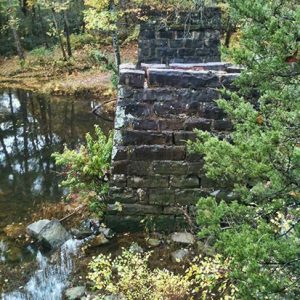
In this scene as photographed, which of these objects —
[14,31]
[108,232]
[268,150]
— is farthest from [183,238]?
[14,31]

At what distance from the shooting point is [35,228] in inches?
265

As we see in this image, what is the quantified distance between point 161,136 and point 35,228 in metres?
2.62

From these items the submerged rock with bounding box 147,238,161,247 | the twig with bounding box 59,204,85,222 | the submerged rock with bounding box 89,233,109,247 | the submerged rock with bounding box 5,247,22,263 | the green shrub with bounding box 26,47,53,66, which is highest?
the submerged rock with bounding box 147,238,161,247

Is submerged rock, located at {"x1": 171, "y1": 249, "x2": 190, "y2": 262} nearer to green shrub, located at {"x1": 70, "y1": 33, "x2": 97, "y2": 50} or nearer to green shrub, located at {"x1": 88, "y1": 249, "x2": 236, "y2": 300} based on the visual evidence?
green shrub, located at {"x1": 88, "y1": 249, "x2": 236, "y2": 300}

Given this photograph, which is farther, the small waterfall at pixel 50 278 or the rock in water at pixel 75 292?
the small waterfall at pixel 50 278

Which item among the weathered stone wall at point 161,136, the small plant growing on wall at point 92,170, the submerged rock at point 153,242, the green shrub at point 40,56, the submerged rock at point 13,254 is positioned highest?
the weathered stone wall at point 161,136

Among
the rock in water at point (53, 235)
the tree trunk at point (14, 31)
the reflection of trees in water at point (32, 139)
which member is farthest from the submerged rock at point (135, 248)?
the tree trunk at point (14, 31)

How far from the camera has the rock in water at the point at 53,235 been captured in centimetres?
630

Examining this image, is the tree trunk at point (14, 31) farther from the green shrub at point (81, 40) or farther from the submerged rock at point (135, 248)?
the submerged rock at point (135, 248)

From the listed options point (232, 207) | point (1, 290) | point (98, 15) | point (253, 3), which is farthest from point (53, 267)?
point (98, 15)

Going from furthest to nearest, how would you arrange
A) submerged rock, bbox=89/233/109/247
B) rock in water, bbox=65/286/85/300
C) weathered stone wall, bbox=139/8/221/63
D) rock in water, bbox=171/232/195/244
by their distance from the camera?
weathered stone wall, bbox=139/8/221/63 < submerged rock, bbox=89/233/109/247 < rock in water, bbox=171/232/195/244 < rock in water, bbox=65/286/85/300

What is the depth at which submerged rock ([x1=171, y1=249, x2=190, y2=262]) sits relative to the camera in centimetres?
529

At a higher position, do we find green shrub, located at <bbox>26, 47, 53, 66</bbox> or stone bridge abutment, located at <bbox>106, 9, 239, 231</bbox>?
stone bridge abutment, located at <bbox>106, 9, 239, 231</bbox>

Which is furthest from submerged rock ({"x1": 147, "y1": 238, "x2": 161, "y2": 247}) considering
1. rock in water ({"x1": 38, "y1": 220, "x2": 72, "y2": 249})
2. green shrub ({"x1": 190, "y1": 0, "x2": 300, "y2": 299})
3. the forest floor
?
the forest floor
